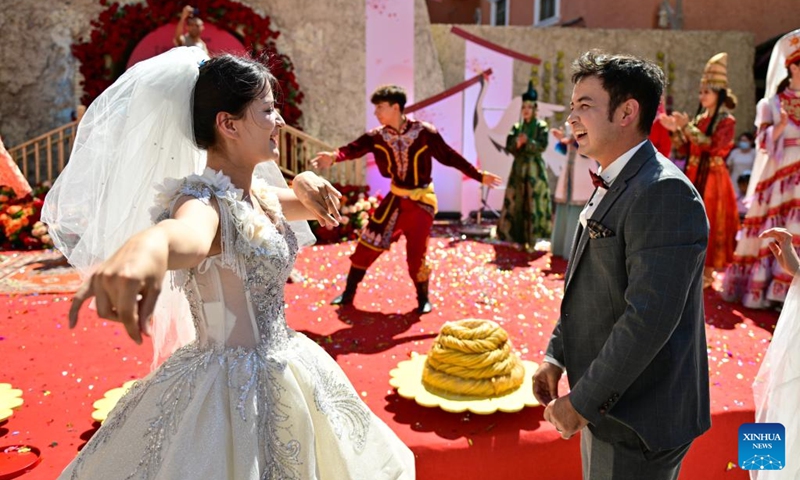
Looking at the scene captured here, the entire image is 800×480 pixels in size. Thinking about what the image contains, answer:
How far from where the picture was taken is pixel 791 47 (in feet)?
15.0

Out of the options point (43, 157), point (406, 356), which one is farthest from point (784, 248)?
point (43, 157)

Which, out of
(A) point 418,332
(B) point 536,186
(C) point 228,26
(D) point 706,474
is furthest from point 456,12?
(D) point 706,474

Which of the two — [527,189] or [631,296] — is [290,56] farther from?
[631,296]

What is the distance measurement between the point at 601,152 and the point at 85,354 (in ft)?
10.9

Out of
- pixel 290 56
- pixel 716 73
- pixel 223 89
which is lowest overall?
pixel 223 89

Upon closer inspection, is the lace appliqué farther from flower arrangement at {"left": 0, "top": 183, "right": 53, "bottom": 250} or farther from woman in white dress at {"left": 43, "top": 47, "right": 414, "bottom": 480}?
flower arrangement at {"left": 0, "top": 183, "right": 53, "bottom": 250}

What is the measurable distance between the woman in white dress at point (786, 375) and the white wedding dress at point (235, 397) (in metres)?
1.48

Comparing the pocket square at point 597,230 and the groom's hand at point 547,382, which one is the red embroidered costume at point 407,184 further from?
the pocket square at point 597,230

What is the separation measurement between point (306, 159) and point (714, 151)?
5.27 metres

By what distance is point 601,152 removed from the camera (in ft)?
5.62

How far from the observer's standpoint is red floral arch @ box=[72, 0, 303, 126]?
8.27m

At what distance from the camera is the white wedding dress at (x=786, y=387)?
7.24ft

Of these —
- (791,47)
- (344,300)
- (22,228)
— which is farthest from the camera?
(22,228)

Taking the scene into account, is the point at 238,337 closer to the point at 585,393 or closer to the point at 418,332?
the point at 585,393
